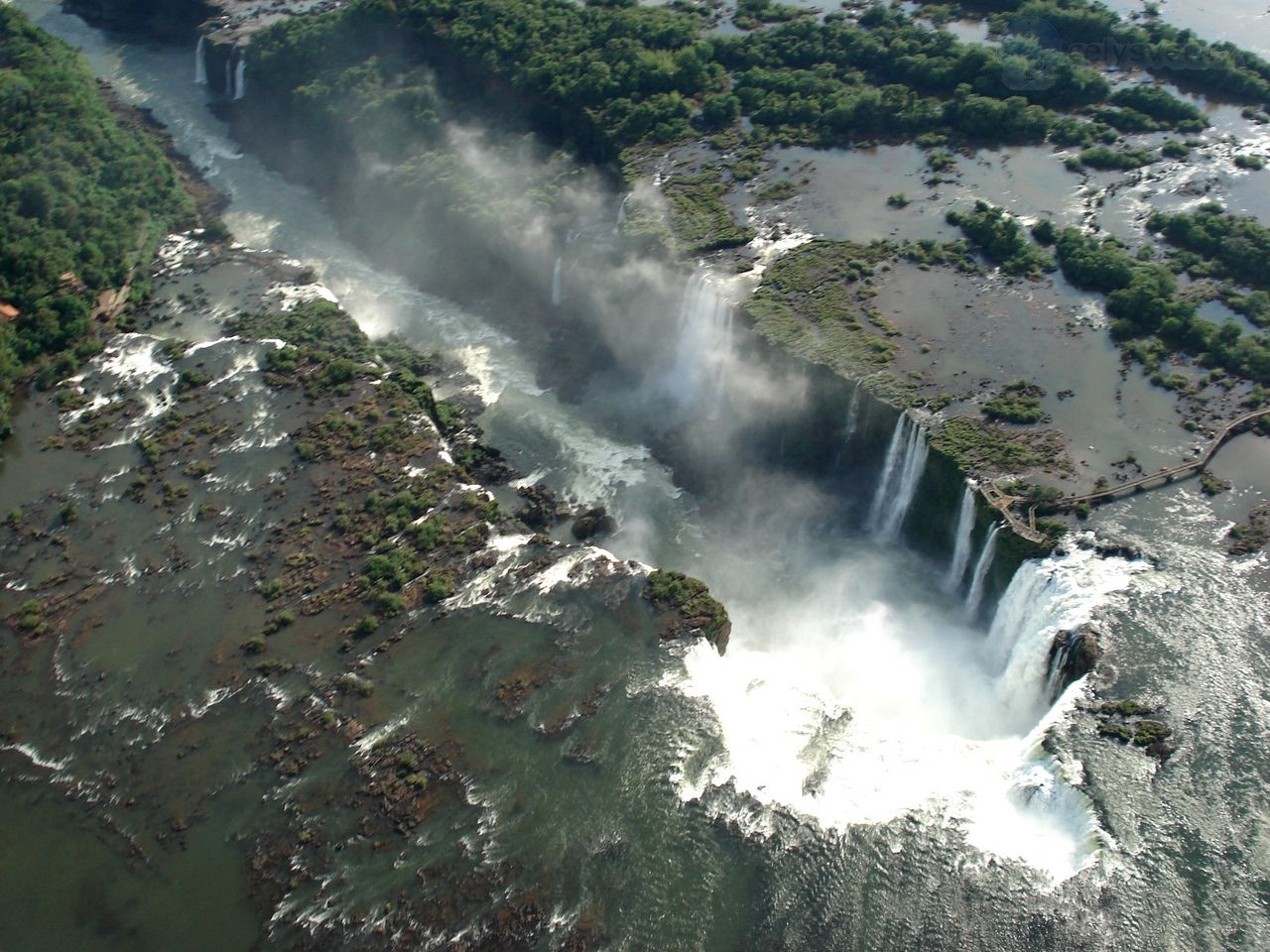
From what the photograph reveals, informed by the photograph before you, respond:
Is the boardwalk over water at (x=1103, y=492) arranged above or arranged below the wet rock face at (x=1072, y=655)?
above

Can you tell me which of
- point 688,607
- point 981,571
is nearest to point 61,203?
point 688,607

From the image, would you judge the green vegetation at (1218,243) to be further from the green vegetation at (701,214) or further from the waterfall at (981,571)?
the green vegetation at (701,214)

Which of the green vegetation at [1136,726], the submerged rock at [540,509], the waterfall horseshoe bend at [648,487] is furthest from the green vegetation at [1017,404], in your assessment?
the submerged rock at [540,509]

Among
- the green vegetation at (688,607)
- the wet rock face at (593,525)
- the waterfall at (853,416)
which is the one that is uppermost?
the waterfall at (853,416)

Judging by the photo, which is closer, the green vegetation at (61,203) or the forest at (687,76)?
the green vegetation at (61,203)

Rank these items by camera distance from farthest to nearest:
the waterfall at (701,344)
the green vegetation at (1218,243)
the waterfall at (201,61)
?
the waterfall at (201,61), the waterfall at (701,344), the green vegetation at (1218,243)

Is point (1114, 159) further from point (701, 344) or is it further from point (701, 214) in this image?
point (701, 344)

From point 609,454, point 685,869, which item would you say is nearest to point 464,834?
point 685,869
